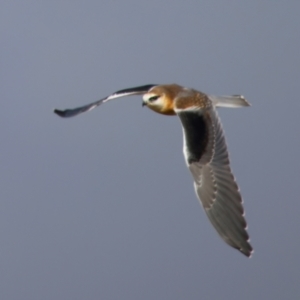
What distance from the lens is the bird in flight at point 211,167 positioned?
18047 millimetres

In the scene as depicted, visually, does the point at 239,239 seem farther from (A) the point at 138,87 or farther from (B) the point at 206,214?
(A) the point at 138,87

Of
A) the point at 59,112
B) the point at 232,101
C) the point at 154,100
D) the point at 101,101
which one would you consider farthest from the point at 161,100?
the point at 59,112

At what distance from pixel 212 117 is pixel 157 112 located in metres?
1.05

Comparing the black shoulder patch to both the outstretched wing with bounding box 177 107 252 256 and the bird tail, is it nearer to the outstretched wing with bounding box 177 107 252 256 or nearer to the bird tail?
the outstretched wing with bounding box 177 107 252 256

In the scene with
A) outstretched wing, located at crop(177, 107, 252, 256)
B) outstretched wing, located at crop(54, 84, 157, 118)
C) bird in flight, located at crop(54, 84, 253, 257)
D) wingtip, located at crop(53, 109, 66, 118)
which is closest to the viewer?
bird in flight, located at crop(54, 84, 253, 257)

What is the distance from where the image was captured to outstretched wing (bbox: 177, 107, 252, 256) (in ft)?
59.8

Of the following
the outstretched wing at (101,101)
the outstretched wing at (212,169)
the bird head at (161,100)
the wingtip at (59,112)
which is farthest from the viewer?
the wingtip at (59,112)

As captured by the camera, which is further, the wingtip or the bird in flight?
the wingtip

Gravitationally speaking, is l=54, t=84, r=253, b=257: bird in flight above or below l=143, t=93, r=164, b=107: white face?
below

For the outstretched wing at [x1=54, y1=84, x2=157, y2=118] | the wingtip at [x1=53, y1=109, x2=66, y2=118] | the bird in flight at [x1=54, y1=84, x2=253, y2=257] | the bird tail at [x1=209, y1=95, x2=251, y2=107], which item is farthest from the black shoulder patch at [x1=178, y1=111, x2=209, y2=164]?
the wingtip at [x1=53, y1=109, x2=66, y2=118]

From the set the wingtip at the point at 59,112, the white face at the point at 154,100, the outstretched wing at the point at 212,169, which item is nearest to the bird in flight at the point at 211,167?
the outstretched wing at the point at 212,169

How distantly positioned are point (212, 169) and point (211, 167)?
28 millimetres

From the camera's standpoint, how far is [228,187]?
18.4 m

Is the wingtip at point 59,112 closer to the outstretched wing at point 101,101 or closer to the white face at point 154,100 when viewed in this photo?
the outstretched wing at point 101,101
